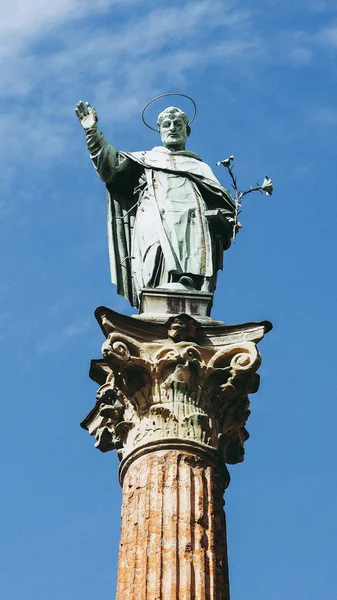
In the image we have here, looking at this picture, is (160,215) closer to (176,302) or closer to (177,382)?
(176,302)

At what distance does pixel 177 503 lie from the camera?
14.2 meters

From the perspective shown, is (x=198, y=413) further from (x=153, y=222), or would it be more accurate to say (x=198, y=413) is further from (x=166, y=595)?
(x=153, y=222)

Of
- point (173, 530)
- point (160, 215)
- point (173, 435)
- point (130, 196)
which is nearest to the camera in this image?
point (173, 530)

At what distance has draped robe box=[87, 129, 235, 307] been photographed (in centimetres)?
1780

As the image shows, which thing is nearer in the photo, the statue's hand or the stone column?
the stone column

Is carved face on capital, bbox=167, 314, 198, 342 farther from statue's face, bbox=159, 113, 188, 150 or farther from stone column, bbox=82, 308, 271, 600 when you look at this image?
statue's face, bbox=159, 113, 188, 150

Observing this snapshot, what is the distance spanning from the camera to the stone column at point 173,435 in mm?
13680

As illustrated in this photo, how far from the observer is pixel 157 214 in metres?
18.2

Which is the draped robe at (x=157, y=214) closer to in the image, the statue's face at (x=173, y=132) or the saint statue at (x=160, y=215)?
the saint statue at (x=160, y=215)

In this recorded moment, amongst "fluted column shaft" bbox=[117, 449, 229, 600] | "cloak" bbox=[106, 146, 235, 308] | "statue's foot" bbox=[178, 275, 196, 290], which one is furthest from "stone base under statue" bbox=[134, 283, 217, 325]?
"fluted column shaft" bbox=[117, 449, 229, 600]

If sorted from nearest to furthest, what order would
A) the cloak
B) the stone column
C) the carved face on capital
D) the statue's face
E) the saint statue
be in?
the stone column
the carved face on capital
the saint statue
the cloak
the statue's face

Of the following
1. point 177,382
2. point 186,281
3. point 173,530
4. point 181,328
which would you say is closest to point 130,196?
point 186,281

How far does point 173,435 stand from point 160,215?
4.39 m

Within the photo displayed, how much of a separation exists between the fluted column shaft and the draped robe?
3650 mm
